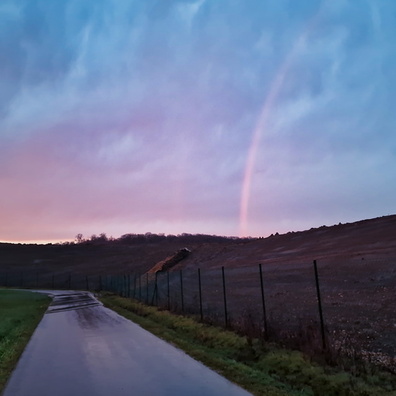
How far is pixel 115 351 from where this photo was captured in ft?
44.1

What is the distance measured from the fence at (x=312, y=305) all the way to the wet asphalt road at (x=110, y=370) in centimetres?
296

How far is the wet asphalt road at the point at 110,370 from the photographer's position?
28.6ft

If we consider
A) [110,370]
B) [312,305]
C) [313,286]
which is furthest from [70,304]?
[110,370]

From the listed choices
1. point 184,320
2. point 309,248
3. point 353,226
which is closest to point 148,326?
point 184,320

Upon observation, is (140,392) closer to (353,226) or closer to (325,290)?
(325,290)

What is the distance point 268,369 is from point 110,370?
3.44 m

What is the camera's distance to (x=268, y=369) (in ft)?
34.3

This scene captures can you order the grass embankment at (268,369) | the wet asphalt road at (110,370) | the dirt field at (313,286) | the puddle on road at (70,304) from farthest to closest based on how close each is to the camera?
the puddle on road at (70,304) → the dirt field at (313,286) → the wet asphalt road at (110,370) → the grass embankment at (268,369)

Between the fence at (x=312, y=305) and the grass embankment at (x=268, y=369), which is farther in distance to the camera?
the fence at (x=312, y=305)

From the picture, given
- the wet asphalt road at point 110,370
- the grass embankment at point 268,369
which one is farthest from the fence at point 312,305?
the wet asphalt road at point 110,370

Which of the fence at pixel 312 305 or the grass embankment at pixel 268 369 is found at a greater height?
the fence at pixel 312 305

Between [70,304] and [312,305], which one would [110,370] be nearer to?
[312,305]

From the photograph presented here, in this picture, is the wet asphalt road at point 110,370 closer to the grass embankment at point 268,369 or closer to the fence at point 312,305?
the grass embankment at point 268,369

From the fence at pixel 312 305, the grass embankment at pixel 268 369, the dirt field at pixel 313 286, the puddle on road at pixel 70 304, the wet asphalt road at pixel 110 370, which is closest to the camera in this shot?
the grass embankment at pixel 268 369
